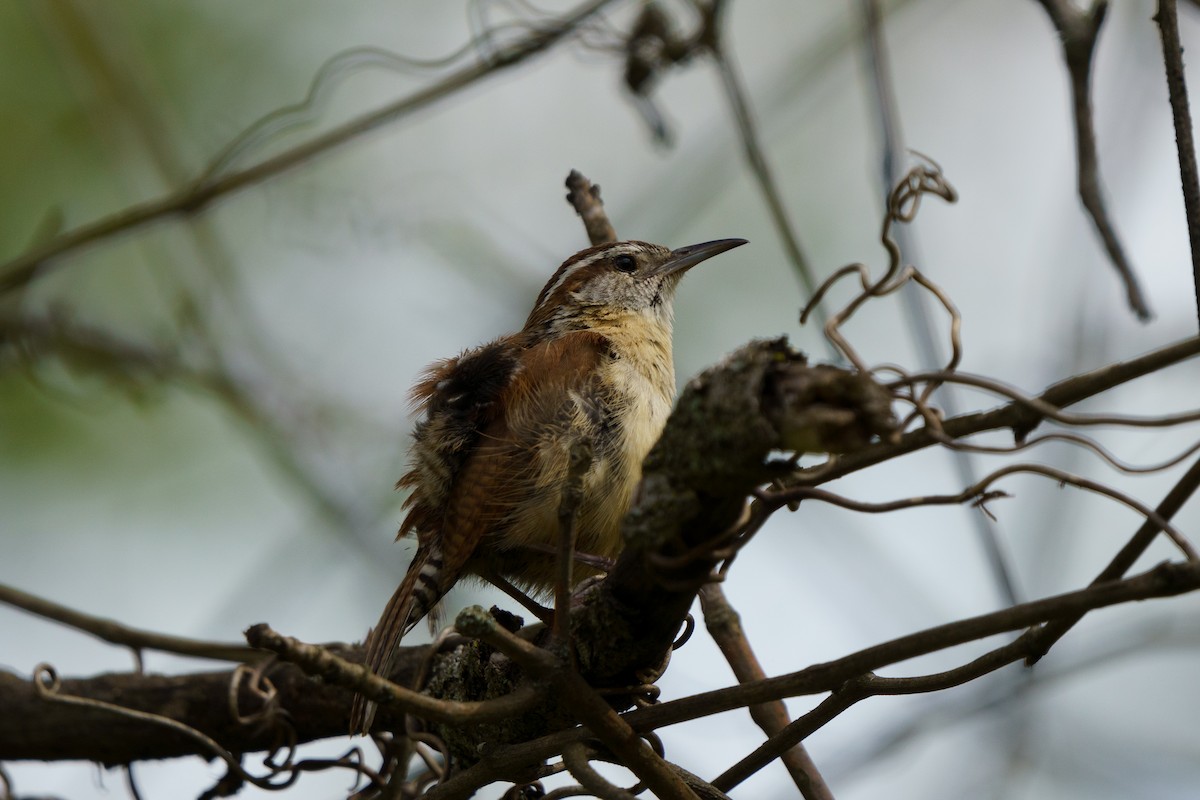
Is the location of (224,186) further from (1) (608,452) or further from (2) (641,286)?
(1) (608,452)

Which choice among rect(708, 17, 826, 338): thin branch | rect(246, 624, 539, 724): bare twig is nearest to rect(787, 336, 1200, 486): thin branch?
rect(246, 624, 539, 724): bare twig

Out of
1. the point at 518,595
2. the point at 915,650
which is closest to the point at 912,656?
the point at 915,650

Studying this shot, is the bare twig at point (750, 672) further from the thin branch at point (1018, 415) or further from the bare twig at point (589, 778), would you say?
the thin branch at point (1018, 415)

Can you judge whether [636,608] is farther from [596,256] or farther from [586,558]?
[596,256]

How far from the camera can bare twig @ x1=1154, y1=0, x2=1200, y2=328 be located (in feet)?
6.16

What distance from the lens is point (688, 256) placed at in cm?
474

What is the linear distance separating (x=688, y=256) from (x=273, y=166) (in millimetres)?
1767

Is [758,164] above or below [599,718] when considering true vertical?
above

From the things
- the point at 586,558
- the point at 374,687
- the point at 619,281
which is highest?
the point at 619,281

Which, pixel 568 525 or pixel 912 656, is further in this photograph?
pixel 568 525

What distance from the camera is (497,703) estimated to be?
6.56ft

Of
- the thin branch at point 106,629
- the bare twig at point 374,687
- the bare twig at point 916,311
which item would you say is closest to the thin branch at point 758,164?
the bare twig at point 916,311

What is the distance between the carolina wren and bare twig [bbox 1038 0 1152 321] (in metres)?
1.30

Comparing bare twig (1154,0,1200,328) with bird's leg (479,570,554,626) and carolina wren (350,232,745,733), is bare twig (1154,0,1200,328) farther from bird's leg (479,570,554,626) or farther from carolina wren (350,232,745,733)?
bird's leg (479,570,554,626)
